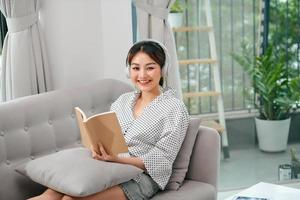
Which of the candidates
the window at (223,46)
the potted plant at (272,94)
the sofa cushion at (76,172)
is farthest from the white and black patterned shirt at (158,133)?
the potted plant at (272,94)

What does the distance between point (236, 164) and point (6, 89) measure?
1913mm

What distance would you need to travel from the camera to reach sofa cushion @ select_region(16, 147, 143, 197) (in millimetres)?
2375

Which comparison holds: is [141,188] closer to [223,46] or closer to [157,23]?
[157,23]

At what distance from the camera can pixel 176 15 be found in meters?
4.05

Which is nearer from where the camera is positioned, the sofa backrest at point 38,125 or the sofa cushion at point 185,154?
the sofa backrest at point 38,125

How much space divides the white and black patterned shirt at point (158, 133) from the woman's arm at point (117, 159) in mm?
25

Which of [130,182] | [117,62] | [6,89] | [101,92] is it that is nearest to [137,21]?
[117,62]

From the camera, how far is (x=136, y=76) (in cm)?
286

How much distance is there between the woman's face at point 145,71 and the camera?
9.29 feet

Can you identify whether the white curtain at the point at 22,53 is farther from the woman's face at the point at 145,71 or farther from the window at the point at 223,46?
the window at the point at 223,46

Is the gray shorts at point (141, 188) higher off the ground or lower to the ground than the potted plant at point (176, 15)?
lower

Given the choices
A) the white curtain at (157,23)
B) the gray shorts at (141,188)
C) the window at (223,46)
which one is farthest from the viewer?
the window at (223,46)

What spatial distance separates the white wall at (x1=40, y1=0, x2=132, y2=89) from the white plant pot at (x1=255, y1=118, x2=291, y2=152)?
4.44ft

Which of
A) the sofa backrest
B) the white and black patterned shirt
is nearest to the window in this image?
the sofa backrest
